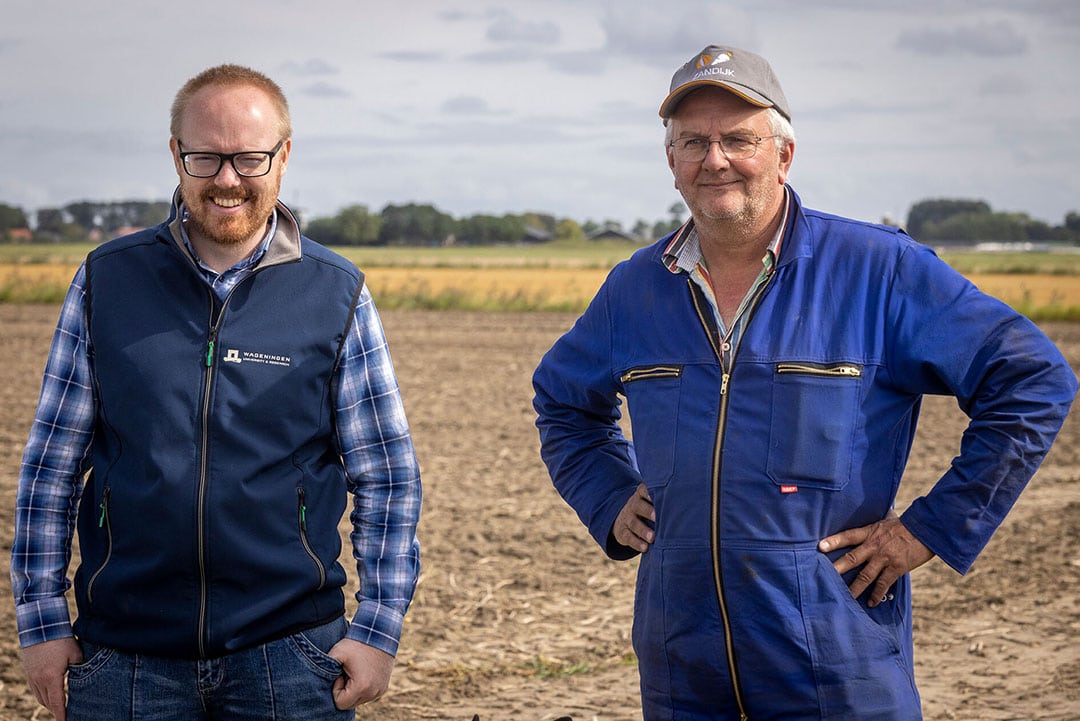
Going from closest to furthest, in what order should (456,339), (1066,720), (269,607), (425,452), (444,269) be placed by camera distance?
(269,607) → (1066,720) → (425,452) → (456,339) → (444,269)

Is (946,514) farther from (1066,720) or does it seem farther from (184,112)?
(1066,720)

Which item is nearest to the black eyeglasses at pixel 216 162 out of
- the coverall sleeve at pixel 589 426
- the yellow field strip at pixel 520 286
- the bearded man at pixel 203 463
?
the bearded man at pixel 203 463

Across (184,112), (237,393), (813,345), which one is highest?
(184,112)

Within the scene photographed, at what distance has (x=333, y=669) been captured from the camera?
2830 mm

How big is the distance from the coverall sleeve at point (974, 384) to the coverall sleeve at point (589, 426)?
0.78 meters

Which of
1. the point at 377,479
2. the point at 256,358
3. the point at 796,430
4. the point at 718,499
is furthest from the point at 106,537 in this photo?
the point at 796,430

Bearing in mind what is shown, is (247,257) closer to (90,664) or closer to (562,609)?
(90,664)

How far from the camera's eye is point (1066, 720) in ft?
16.1

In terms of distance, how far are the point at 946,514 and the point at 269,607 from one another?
161 centimetres

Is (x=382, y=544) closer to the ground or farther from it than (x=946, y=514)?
closer to the ground

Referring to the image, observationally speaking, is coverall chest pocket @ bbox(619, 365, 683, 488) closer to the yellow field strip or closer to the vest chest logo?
the vest chest logo

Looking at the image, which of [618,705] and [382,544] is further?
[618,705]

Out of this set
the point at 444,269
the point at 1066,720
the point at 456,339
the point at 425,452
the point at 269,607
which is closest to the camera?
the point at 269,607

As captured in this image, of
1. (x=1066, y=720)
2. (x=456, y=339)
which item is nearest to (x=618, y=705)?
(x=1066, y=720)
